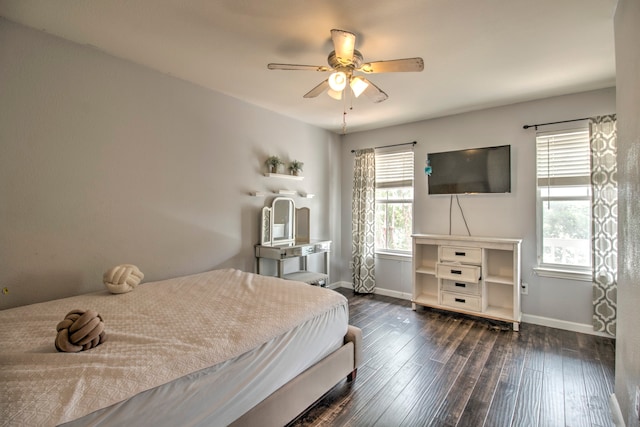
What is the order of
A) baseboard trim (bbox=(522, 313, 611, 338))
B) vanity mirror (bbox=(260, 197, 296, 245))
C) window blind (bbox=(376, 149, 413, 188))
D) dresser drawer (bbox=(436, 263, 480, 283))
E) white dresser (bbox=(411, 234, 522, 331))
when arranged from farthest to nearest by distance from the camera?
window blind (bbox=(376, 149, 413, 188)), vanity mirror (bbox=(260, 197, 296, 245)), dresser drawer (bbox=(436, 263, 480, 283)), white dresser (bbox=(411, 234, 522, 331)), baseboard trim (bbox=(522, 313, 611, 338))

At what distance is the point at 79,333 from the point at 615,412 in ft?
9.54

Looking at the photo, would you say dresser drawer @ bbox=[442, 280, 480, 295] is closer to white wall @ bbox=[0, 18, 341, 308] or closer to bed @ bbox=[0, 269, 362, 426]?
bed @ bbox=[0, 269, 362, 426]

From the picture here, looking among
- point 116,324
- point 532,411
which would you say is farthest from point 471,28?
point 116,324

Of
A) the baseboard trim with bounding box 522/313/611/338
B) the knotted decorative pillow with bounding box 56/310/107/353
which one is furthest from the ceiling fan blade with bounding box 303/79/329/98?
the baseboard trim with bounding box 522/313/611/338

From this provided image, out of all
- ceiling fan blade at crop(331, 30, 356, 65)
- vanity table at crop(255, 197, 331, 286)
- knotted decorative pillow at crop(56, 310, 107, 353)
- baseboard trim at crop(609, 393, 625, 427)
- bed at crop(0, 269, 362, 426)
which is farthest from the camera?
vanity table at crop(255, 197, 331, 286)

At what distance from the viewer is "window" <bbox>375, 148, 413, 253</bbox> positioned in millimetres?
4383

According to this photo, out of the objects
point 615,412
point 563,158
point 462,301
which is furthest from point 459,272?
point 615,412

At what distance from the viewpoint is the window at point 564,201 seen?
125 inches

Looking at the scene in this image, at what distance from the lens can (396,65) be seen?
2.09m

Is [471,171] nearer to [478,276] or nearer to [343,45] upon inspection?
[478,276]

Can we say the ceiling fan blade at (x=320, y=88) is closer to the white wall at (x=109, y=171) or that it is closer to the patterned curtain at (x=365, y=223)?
the white wall at (x=109, y=171)

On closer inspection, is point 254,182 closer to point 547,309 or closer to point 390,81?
point 390,81

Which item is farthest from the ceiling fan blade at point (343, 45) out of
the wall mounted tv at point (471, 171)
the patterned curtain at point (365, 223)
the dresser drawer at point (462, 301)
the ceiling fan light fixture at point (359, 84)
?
the dresser drawer at point (462, 301)

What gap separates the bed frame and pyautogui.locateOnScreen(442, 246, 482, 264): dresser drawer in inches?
72.9
